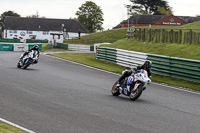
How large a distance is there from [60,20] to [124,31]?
1637 inches

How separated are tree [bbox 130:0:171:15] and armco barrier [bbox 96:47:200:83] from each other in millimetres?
88708

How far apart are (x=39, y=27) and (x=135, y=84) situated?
110m

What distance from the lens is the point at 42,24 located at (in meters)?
119

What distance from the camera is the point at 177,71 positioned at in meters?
18.8

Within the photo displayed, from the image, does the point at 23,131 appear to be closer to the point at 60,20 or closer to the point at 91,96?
the point at 91,96

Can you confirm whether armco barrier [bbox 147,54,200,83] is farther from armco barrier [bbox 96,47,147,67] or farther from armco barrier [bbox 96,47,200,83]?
armco barrier [bbox 96,47,147,67]

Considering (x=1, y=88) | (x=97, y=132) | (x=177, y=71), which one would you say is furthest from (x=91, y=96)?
(x=177, y=71)

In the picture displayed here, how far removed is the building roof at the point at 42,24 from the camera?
383ft

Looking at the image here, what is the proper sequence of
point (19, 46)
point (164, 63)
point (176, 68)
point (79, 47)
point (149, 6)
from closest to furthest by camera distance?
point (176, 68)
point (164, 63)
point (19, 46)
point (79, 47)
point (149, 6)

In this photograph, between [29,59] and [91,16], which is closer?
[29,59]

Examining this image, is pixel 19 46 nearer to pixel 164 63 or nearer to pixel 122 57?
pixel 122 57

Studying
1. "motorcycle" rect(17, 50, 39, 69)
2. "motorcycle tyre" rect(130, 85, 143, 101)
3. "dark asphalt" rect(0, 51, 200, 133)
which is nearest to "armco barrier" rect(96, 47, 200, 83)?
"dark asphalt" rect(0, 51, 200, 133)

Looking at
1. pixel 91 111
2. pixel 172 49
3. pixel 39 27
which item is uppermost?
pixel 39 27

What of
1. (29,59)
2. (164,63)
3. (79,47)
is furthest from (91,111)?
(79,47)
